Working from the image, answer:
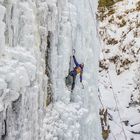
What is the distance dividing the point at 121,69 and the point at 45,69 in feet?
35.3

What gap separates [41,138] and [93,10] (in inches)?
180

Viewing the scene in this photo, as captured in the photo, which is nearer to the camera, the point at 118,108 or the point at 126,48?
the point at 118,108

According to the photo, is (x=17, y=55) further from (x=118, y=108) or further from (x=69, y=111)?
(x=118, y=108)

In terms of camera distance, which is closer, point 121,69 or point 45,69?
point 45,69

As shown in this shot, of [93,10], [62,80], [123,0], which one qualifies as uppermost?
[123,0]

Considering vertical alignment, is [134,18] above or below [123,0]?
below

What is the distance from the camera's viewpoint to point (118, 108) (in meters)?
16.1

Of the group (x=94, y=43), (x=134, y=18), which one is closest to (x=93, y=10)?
(x=94, y=43)

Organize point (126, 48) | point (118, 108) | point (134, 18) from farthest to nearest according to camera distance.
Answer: point (134, 18), point (126, 48), point (118, 108)

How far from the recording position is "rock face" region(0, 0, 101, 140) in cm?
591

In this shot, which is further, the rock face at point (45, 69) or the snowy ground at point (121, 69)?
the snowy ground at point (121, 69)

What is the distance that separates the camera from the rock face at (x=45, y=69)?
591 cm

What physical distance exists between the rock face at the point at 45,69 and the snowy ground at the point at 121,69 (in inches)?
190

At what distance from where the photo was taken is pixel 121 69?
18.4 meters
